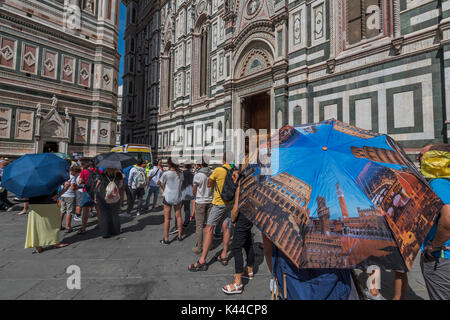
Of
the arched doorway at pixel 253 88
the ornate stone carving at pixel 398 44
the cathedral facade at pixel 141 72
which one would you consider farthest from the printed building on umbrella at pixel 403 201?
the cathedral facade at pixel 141 72

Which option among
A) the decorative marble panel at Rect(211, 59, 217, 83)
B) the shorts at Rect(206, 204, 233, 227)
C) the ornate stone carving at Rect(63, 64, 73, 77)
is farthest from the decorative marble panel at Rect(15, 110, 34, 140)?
the shorts at Rect(206, 204, 233, 227)

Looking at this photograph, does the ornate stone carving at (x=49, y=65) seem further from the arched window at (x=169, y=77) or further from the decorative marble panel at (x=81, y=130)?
the arched window at (x=169, y=77)

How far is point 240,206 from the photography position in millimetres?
1795

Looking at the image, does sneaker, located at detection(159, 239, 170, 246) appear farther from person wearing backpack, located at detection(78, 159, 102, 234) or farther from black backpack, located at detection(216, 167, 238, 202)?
person wearing backpack, located at detection(78, 159, 102, 234)

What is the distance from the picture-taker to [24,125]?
48.4 feet

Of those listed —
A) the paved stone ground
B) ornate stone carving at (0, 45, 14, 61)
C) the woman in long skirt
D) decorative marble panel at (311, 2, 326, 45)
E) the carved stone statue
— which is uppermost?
ornate stone carving at (0, 45, 14, 61)

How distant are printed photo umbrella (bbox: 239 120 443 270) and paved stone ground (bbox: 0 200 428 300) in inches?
75.1

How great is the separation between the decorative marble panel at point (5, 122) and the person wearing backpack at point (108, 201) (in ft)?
45.7

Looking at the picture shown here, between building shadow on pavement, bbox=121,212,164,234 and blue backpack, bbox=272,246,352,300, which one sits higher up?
blue backpack, bbox=272,246,352,300

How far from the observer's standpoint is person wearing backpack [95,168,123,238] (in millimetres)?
5117

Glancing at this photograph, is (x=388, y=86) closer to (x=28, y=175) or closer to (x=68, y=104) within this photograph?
(x=28, y=175)

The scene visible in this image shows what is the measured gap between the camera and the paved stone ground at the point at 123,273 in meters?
2.82

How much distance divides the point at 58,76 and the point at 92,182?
15.4m

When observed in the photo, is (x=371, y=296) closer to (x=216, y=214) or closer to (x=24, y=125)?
(x=216, y=214)
